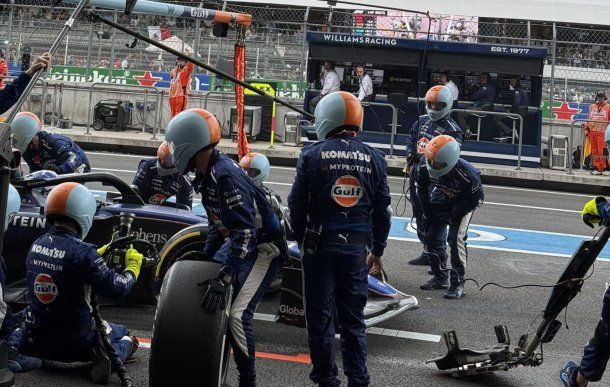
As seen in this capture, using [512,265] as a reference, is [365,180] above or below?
above

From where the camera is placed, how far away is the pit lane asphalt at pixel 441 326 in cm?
695

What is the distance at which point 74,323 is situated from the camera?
6.37 meters

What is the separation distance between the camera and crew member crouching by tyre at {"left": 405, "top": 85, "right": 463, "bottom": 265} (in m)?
11.0

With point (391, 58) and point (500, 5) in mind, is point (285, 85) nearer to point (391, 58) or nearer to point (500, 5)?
point (391, 58)

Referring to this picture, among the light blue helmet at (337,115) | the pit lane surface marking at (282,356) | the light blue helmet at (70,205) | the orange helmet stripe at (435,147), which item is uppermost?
the light blue helmet at (337,115)

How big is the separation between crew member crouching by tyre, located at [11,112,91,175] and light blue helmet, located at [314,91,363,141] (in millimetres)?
4315

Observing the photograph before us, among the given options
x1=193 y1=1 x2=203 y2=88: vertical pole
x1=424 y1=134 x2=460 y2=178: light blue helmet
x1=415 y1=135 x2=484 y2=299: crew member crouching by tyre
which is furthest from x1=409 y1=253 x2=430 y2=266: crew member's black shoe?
x1=193 y1=1 x2=203 y2=88: vertical pole

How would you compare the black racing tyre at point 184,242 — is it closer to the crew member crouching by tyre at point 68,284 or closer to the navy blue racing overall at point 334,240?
the crew member crouching by tyre at point 68,284

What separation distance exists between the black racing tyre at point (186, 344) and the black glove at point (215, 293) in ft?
0.11

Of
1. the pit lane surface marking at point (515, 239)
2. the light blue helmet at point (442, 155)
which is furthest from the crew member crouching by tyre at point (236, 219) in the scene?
the pit lane surface marking at point (515, 239)

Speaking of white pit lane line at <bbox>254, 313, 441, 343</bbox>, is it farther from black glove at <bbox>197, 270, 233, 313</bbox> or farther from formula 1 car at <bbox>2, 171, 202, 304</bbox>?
black glove at <bbox>197, 270, 233, 313</bbox>

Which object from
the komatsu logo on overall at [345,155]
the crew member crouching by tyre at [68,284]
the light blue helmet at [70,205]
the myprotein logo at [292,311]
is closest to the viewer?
the komatsu logo on overall at [345,155]

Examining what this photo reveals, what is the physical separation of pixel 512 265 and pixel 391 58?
427 inches

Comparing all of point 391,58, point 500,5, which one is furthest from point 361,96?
point 500,5
